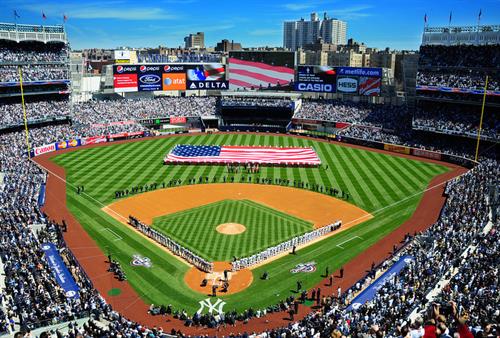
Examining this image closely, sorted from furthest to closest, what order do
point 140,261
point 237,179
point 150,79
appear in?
point 150,79 < point 237,179 < point 140,261

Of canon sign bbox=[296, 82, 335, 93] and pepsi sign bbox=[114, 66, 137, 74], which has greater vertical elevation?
pepsi sign bbox=[114, 66, 137, 74]

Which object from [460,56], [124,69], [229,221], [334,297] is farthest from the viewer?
[124,69]

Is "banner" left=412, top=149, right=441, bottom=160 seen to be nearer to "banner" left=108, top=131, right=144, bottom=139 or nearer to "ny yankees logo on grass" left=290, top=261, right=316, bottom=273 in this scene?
"ny yankees logo on grass" left=290, top=261, right=316, bottom=273

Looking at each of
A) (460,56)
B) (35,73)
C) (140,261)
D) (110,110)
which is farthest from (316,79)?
(140,261)

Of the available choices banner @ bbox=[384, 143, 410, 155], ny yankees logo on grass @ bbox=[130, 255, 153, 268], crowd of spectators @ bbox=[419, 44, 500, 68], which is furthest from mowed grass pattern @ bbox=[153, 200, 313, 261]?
crowd of spectators @ bbox=[419, 44, 500, 68]

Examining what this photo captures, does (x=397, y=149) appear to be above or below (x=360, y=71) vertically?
below

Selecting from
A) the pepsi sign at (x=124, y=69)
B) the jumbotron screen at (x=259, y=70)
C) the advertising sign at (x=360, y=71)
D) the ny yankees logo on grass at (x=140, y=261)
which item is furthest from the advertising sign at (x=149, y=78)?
the ny yankees logo on grass at (x=140, y=261)

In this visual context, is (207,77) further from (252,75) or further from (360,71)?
(360,71)
